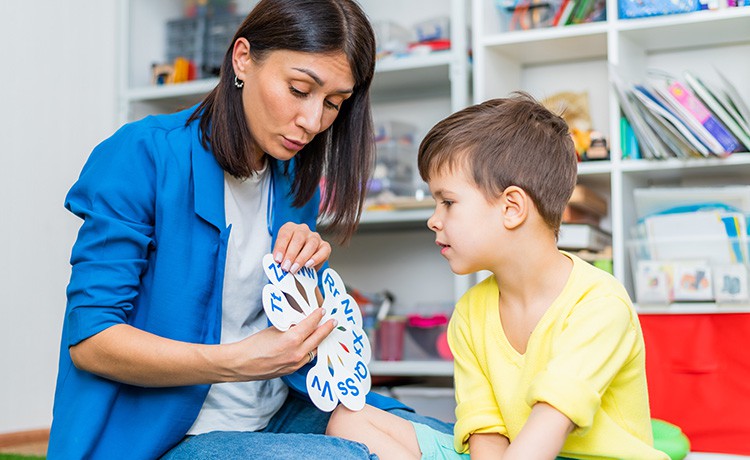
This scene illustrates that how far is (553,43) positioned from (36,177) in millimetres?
1500

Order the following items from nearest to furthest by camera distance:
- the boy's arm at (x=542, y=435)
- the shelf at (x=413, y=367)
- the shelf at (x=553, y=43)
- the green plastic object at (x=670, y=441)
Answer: the boy's arm at (x=542, y=435) < the green plastic object at (x=670, y=441) < the shelf at (x=553, y=43) < the shelf at (x=413, y=367)

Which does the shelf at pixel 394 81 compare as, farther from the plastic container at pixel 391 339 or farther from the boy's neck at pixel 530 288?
the boy's neck at pixel 530 288

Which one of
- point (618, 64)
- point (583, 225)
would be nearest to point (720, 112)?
point (618, 64)

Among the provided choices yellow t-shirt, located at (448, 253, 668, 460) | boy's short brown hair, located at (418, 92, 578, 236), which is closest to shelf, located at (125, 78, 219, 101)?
boy's short brown hair, located at (418, 92, 578, 236)

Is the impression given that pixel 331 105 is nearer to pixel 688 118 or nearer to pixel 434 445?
pixel 434 445

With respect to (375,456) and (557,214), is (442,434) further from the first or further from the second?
(557,214)

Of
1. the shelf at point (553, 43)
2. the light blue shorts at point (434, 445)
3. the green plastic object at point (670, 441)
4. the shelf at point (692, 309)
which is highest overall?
the shelf at point (553, 43)

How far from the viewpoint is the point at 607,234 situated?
7.72 ft

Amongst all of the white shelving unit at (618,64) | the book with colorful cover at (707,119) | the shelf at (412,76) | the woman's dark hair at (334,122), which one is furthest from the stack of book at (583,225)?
the woman's dark hair at (334,122)

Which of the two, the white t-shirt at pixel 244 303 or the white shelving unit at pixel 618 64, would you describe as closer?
the white t-shirt at pixel 244 303

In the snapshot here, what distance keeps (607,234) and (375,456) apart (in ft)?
4.74

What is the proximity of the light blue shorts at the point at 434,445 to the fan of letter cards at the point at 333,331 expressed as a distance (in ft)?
0.32

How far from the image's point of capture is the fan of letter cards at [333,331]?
44.3 inches

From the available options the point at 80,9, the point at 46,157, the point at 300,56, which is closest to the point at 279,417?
the point at 300,56
